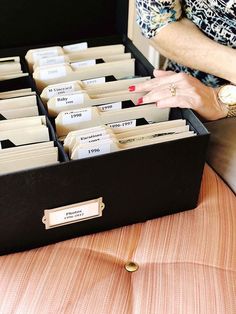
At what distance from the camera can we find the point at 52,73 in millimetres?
876

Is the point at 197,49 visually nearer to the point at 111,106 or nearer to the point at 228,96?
the point at 228,96

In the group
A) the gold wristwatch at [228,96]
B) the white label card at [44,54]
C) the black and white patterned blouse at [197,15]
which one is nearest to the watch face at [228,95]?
the gold wristwatch at [228,96]

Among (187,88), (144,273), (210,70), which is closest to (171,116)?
(187,88)

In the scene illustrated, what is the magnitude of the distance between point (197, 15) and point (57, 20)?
0.29 meters

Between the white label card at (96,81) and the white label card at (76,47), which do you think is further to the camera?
the white label card at (76,47)

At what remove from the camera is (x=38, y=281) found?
2.24 feet

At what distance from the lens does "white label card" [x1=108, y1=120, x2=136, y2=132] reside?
2.52ft

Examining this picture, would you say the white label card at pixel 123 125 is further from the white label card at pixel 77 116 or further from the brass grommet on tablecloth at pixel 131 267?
the brass grommet on tablecloth at pixel 131 267

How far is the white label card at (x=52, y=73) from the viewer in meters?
0.87

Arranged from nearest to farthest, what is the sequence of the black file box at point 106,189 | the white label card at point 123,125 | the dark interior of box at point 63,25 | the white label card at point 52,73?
the black file box at point 106,189 < the white label card at point 123,125 < the white label card at point 52,73 < the dark interior of box at point 63,25

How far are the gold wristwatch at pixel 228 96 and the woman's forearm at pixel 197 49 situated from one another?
0.03m

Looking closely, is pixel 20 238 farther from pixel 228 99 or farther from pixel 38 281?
pixel 228 99

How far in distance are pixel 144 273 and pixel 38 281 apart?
15cm

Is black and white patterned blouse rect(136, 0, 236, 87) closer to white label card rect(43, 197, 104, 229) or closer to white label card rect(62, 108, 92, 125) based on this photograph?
white label card rect(62, 108, 92, 125)
